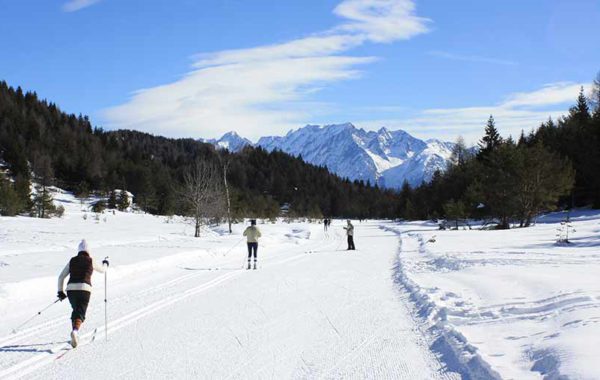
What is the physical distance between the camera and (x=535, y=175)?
47156 mm

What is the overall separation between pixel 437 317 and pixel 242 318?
3685 mm

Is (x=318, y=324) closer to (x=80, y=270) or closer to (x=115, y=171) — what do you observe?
(x=80, y=270)

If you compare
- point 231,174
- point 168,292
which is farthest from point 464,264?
point 231,174

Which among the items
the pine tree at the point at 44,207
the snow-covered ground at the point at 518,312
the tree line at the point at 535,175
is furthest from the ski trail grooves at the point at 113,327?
the pine tree at the point at 44,207

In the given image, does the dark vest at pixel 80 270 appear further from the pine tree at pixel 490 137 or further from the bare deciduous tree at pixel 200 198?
the pine tree at pixel 490 137

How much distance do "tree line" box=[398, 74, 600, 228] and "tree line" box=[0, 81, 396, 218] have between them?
90.2 feet

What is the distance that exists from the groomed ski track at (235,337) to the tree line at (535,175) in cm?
3687

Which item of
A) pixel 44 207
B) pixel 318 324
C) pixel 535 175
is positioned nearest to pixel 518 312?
pixel 318 324

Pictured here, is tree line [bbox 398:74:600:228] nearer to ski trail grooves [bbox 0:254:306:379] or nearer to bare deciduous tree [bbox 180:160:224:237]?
bare deciduous tree [bbox 180:160:224:237]

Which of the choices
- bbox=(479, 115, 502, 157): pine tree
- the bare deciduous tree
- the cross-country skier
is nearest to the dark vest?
the cross-country skier

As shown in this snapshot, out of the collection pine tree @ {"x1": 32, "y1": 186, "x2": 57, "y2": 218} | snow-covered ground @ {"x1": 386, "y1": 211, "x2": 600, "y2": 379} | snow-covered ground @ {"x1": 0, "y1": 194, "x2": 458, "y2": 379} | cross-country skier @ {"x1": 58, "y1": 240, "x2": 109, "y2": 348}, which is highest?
pine tree @ {"x1": 32, "y1": 186, "x2": 57, "y2": 218}

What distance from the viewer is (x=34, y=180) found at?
95.9 meters

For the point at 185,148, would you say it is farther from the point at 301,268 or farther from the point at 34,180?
the point at 301,268

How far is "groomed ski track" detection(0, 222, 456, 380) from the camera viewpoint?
6738mm
